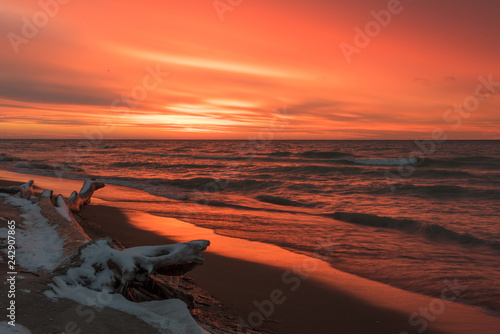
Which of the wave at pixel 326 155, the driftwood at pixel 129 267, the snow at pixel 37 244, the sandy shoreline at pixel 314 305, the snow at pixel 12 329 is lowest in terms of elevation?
the sandy shoreline at pixel 314 305

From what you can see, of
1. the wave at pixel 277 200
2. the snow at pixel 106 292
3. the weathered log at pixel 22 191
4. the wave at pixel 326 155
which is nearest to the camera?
the snow at pixel 106 292

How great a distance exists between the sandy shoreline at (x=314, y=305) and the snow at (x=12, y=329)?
7.80 ft

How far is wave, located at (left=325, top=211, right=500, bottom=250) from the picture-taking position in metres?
8.64

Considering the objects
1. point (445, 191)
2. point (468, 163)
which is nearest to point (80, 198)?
point (445, 191)

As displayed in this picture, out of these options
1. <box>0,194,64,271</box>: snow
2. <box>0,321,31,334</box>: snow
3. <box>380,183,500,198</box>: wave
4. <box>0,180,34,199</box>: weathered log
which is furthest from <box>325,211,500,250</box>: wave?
<box>0,321,31,334</box>: snow

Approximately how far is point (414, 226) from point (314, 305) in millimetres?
6288

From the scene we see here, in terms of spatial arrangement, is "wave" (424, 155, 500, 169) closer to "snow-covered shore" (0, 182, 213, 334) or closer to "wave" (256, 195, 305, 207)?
"wave" (256, 195, 305, 207)

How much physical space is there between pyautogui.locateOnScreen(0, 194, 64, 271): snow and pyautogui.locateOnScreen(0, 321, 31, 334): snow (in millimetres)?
1299

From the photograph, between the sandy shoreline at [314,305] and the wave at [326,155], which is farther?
the wave at [326,155]

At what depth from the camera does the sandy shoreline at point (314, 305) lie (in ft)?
14.8

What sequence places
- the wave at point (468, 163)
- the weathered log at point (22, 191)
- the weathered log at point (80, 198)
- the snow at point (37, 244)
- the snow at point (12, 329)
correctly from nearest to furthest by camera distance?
the snow at point (12, 329), the snow at point (37, 244), the weathered log at point (22, 191), the weathered log at point (80, 198), the wave at point (468, 163)

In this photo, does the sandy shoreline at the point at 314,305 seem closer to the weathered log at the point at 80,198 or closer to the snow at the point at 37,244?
the snow at the point at 37,244

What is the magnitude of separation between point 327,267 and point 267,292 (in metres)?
1.71

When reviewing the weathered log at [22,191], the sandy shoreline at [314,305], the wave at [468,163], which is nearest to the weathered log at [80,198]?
the weathered log at [22,191]
